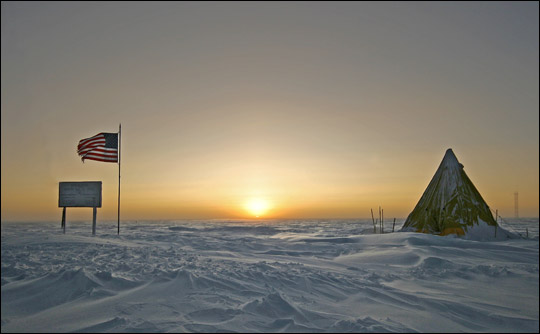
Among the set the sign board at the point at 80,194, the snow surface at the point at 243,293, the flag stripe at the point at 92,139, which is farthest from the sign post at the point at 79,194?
the snow surface at the point at 243,293

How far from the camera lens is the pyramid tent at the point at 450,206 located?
17.7 m

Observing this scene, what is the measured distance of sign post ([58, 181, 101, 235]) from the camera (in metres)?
15.2

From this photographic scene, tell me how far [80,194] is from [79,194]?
47 mm

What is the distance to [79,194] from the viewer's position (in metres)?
15.3

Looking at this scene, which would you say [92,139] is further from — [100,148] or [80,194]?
[80,194]

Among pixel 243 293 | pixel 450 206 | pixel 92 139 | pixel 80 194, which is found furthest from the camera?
pixel 450 206

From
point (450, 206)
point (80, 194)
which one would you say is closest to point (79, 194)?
point (80, 194)

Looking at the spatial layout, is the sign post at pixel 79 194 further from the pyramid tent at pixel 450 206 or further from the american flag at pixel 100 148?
the pyramid tent at pixel 450 206

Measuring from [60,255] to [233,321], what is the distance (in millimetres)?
5010

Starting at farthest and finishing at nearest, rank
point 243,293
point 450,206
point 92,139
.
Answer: point 450,206
point 92,139
point 243,293

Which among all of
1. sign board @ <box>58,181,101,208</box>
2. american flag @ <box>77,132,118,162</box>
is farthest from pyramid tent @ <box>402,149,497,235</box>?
sign board @ <box>58,181,101,208</box>

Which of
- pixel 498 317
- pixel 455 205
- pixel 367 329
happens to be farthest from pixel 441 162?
pixel 367 329

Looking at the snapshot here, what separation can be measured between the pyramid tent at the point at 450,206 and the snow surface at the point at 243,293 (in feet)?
29.3

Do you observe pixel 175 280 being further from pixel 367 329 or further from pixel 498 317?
pixel 498 317
